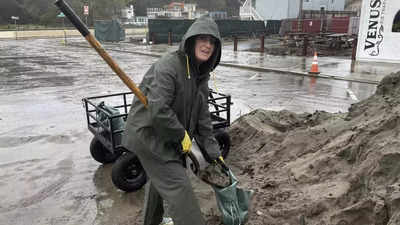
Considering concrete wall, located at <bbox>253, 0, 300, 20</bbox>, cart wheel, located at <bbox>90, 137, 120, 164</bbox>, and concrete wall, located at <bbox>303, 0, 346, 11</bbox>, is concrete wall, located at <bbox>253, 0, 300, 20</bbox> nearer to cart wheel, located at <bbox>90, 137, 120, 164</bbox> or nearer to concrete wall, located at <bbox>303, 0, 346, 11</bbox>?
concrete wall, located at <bbox>303, 0, 346, 11</bbox>

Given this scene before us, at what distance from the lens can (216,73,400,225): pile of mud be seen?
272 centimetres

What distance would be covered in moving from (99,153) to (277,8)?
40.1 meters

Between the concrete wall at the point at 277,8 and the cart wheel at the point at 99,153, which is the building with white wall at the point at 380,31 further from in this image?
the concrete wall at the point at 277,8

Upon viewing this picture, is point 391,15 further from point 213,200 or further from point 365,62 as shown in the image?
point 213,200

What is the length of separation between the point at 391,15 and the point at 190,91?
598 inches

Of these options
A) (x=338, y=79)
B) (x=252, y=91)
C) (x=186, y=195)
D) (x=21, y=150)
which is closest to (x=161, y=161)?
(x=186, y=195)

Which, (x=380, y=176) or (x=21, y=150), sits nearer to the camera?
(x=380, y=176)

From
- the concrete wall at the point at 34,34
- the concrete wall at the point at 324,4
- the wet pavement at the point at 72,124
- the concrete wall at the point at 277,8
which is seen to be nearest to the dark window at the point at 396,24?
the wet pavement at the point at 72,124

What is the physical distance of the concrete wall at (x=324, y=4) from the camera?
42.6 metres

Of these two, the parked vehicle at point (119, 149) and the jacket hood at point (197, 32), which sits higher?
the jacket hood at point (197, 32)

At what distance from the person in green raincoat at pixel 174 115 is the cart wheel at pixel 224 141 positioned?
2.22 m

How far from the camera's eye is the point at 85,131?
6.71 m

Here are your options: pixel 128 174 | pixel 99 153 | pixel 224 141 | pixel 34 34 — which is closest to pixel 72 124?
pixel 99 153

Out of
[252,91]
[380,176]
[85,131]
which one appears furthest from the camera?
[252,91]
